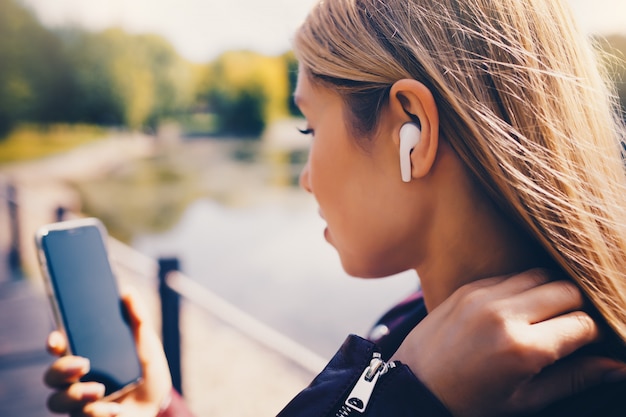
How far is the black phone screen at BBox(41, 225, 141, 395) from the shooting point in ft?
5.00

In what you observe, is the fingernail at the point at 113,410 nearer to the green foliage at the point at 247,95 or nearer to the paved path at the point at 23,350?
the paved path at the point at 23,350

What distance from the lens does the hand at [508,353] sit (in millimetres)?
819

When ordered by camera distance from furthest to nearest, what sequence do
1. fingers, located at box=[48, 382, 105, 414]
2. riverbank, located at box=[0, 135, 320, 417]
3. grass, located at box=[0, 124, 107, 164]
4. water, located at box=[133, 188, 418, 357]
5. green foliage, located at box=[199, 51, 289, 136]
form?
green foliage, located at box=[199, 51, 289, 136]
grass, located at box=[0, 124, 107, 164]
water, located at box=[133, 188, 418, 357]
riverbank, located at box=[0, 135, 320, 417]
fingers, located at box=[48, 382, 105, 414]

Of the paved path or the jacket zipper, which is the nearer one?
the jacket zipper

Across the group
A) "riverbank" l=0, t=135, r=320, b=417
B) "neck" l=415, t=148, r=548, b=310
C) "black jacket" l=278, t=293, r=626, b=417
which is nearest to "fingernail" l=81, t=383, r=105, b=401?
"black jacket" l=278, t=293, r=626, b=417

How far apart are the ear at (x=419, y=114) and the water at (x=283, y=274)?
2399mm

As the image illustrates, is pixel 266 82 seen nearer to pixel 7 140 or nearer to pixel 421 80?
pixel 7 140

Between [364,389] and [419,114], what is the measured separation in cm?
51

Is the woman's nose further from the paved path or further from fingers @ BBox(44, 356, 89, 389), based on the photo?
the paved path

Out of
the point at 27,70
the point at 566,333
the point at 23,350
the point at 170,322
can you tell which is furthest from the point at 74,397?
the point at 27,70

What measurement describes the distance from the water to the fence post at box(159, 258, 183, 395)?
154mm

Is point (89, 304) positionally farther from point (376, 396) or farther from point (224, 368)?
point (224, 368)

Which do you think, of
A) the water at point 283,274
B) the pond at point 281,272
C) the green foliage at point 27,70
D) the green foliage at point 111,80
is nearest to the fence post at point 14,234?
the water at point 283,274

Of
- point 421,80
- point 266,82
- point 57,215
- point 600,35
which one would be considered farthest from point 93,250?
point 266,82
